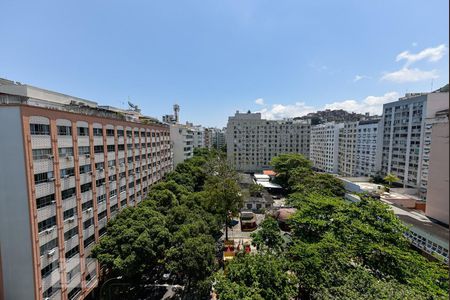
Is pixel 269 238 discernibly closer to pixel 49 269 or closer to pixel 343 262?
pixel 343 262

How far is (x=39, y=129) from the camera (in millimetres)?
16656

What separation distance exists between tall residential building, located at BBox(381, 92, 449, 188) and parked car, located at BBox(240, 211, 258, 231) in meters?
37.0

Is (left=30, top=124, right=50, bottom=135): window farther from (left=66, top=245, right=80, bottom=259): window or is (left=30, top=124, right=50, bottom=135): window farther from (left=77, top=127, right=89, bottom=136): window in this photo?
(left=66, top=245, right=80, bottom=259): window

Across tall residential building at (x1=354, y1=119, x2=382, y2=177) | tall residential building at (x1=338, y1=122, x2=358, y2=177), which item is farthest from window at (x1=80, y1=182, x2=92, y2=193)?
tall residential building at (x1=338, y1=122, x2=358, y2=177)

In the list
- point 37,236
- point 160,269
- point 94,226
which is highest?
point 37,236

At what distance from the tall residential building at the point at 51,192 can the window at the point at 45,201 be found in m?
0.06

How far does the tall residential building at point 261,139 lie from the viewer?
79.6 m

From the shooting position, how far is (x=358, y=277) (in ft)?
42.7

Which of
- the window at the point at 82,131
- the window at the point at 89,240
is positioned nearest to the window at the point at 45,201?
the window at the point at 89,240

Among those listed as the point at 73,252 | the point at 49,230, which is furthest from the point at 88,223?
the point at 49,230

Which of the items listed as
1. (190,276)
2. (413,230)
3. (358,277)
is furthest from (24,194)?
(413,230)

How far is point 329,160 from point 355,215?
194 ft

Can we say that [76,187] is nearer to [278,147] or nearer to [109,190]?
[109,190]

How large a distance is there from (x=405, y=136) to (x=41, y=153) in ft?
210
